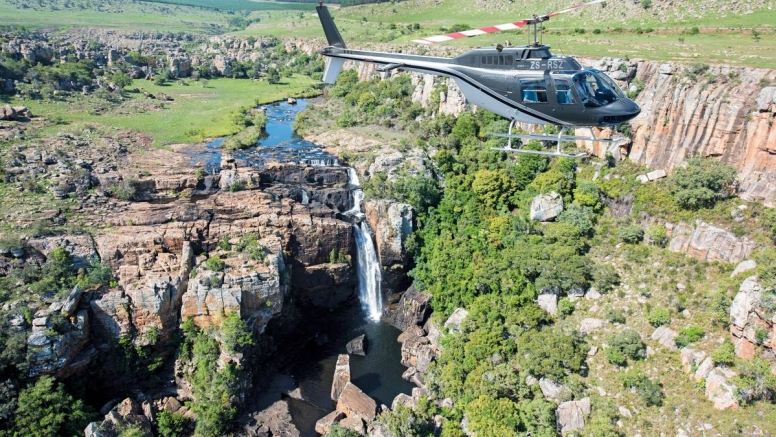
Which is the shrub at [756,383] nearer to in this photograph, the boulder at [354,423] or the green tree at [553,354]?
the green tree at [553,354]

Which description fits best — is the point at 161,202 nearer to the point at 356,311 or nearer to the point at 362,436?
the point at 356,311

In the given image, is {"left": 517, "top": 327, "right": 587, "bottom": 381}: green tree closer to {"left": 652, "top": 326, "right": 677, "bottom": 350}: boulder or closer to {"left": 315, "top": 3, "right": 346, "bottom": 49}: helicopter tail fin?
{"left": 652, "top": 326, "right": 677, "bottom": 350}: boulder

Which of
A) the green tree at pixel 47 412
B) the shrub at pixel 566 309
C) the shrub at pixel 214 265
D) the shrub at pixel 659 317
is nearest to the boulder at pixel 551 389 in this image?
the shrub at pixel 566 309

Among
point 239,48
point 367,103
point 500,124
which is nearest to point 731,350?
point 500,124

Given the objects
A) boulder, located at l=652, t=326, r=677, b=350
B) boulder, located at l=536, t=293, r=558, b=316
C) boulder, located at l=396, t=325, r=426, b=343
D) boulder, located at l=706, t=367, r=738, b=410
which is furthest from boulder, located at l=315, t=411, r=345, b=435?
boulder, located at l=706, t=367, r=738, b=410

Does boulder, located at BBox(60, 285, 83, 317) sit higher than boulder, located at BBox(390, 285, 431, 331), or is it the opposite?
boulder, located at BBox(60, 285, 83, 317)
